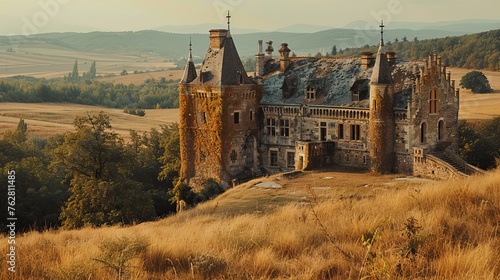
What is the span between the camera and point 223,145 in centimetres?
5175

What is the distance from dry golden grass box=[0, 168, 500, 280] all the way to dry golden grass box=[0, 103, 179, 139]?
289ft

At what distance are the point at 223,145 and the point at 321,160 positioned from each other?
8205 millimetres

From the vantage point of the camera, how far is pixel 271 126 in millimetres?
53344

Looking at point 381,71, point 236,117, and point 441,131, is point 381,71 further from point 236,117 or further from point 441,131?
point 236,117

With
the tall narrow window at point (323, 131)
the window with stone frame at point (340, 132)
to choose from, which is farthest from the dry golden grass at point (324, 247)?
the tall narrow window at point (323, 131)

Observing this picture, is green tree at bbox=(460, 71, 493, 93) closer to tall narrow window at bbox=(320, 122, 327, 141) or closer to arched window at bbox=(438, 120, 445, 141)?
arched window at bbox=(438, 120, 445, 141)

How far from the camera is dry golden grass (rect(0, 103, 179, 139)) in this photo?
337ft

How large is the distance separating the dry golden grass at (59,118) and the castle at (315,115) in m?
50.9

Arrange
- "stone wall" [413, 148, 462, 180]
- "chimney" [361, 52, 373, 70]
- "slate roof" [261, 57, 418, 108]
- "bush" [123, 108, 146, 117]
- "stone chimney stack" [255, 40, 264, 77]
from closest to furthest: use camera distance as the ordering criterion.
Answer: "stone wall" [413, 148, 462, 180] → "slate roof" [261, 57, 418, 108] → "chimney" [361, 52, 373, 70] → "stone chimney stack" [255, 40, 264, 77] → "bush" [123, 108, 146, 117]

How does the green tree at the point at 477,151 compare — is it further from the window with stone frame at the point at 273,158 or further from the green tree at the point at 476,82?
the green tree at the point at 476,82

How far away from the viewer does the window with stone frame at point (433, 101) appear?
4722 centimetres

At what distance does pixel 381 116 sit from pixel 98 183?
822 inches

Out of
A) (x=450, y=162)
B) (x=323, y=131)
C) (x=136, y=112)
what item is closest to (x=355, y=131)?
(x=323, y=131)

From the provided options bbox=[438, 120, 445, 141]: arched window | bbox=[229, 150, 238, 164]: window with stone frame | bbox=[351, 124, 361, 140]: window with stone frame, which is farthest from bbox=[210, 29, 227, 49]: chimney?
bbox=[438, 120, 445, 141]: arched window
